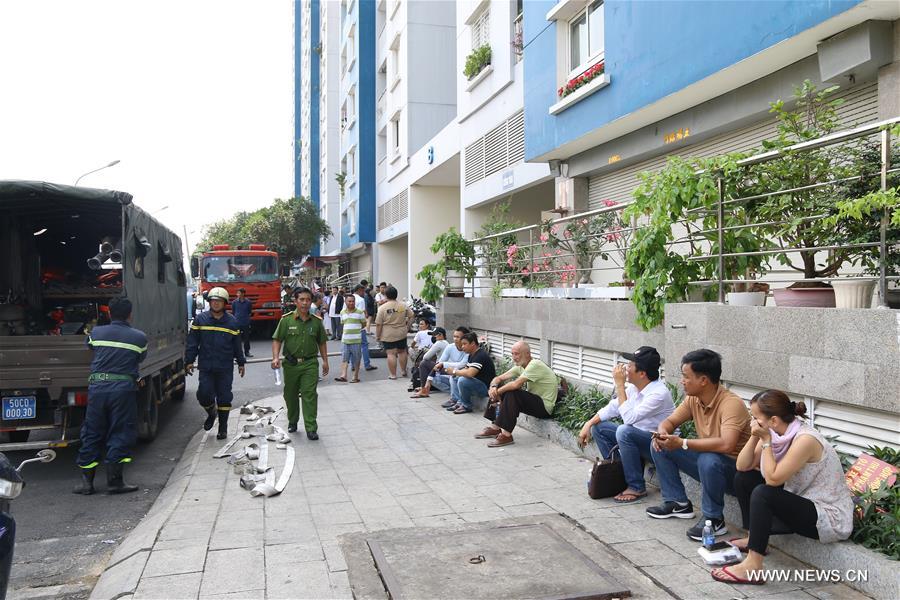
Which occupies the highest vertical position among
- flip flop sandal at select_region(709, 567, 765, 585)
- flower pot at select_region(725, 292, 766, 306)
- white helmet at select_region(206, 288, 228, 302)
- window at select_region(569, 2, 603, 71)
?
window at select_region(569, 2, 603, 71)

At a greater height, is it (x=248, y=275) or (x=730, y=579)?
(x=248, y=275)

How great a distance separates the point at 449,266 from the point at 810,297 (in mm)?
7998

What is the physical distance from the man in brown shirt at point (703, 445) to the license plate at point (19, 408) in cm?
602

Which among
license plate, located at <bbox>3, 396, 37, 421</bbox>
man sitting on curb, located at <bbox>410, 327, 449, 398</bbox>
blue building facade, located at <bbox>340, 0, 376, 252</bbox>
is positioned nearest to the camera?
license plate, located at <bbox>3, 396, 37, 421</bbox>

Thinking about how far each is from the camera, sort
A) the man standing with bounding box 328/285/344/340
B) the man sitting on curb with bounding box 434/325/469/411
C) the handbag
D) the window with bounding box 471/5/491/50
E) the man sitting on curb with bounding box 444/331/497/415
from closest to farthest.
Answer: the handbag < the man sitting on curb with bounding box 444/331/497/415 < the man sitting on curb with bounding box 434/325/469/411 < the window with bounding box 471/5/491/50 < the man standing with bounding box 328/285/344/340

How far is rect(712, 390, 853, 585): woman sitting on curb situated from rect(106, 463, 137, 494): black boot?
5.22m

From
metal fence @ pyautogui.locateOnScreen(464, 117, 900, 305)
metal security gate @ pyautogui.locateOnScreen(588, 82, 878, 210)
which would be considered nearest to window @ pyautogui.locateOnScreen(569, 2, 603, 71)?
metal security gate @ pyautogui.locateOnScreen(588, 82, 878, 210)

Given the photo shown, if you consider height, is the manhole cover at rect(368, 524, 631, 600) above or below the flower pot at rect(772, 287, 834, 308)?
below

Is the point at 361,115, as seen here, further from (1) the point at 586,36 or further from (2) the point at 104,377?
(2) the point at 104,377


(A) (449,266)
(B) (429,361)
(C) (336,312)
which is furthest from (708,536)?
(C) (336,312)

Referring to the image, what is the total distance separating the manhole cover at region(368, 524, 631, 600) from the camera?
145 inches

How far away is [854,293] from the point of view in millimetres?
4480

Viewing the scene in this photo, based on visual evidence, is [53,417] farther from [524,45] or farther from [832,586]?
[524,45]

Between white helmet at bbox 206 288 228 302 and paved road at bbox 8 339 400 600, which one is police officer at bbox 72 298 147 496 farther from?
white helmet at bbox 206 288 228 302
